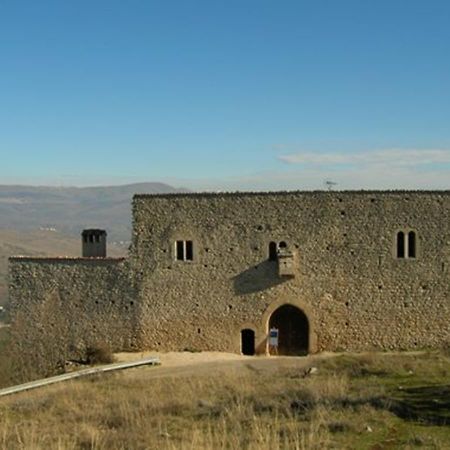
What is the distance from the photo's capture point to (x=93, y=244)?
29672mm

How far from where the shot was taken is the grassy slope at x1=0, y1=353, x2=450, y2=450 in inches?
451

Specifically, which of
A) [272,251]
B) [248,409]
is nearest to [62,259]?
[272,251]

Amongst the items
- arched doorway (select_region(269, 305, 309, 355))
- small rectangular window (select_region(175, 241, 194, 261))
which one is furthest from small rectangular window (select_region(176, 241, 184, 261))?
arched doorway (select_region(269, 305, 309, 355))

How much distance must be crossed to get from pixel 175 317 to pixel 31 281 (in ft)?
20.8

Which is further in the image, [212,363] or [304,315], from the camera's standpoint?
[304,315]

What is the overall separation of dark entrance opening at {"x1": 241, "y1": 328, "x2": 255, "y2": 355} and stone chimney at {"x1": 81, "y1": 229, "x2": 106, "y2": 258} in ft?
23.6

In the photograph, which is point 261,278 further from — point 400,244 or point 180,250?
point 400,244

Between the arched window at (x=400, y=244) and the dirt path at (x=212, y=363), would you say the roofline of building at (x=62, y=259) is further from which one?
the arched window at (x=400, y=244)

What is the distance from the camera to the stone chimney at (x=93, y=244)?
97.1ft

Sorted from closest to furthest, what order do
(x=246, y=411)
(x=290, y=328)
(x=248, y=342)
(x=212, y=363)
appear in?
(x=246, y=411) → (x=212, y=363) → (x=248, y=342) → (x=290, y=328)

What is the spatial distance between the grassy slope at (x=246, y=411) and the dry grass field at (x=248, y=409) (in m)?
0.03

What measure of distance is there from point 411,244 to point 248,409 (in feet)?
47.8

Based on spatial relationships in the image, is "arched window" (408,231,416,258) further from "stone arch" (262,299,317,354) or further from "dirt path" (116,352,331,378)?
"dirt path" (116,352,331,378)

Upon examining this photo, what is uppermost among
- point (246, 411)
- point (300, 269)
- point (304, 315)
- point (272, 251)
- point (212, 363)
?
point (272, 251)
